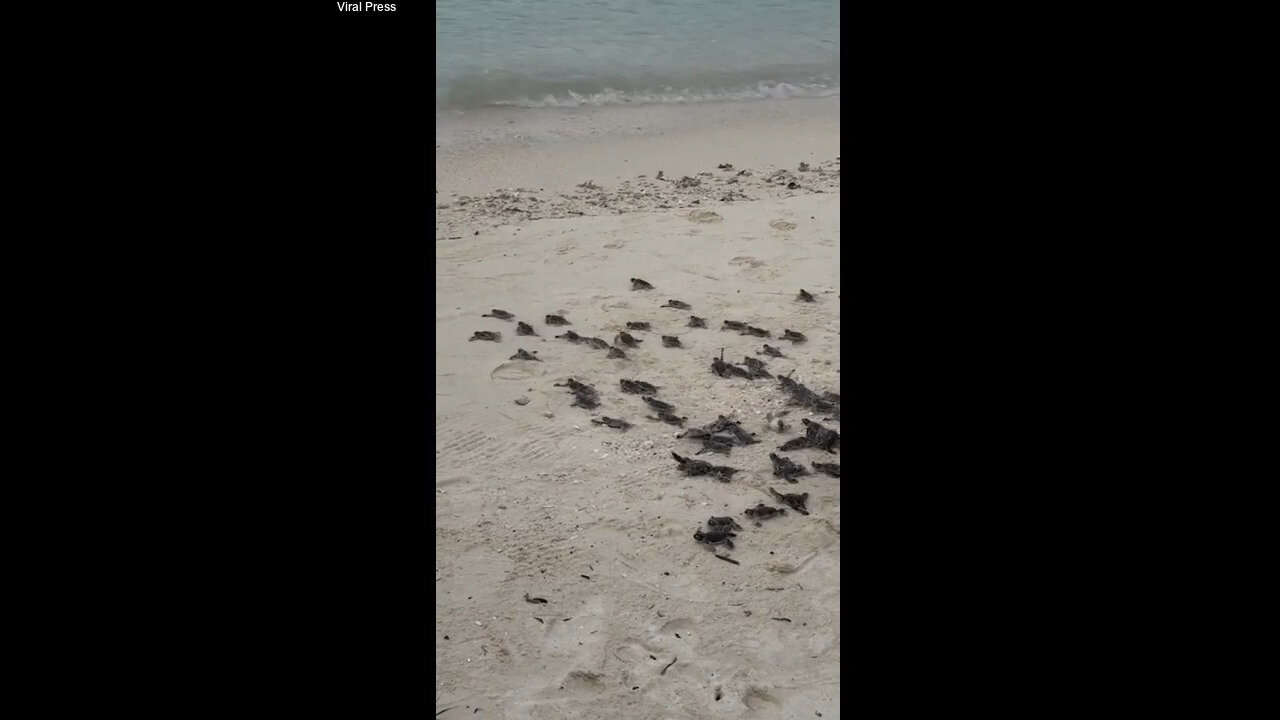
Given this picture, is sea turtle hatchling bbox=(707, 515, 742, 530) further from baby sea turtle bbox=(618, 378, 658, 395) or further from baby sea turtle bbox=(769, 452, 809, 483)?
baby sea turtle bbox=(618, 378, 658, 395)

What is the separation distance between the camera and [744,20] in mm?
11672

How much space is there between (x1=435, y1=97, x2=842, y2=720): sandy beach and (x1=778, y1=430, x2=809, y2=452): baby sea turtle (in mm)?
21

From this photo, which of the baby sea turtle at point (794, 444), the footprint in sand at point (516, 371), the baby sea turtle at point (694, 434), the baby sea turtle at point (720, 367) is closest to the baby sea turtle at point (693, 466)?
the baby sea turtle at point (694, 434)

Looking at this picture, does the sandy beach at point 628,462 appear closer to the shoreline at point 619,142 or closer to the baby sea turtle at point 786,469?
the baby sea turtle at point 786,469

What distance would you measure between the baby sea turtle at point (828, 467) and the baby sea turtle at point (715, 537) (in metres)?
0.47

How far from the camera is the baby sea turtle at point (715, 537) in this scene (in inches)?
112

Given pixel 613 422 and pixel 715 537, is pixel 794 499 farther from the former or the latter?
pixel 613 422

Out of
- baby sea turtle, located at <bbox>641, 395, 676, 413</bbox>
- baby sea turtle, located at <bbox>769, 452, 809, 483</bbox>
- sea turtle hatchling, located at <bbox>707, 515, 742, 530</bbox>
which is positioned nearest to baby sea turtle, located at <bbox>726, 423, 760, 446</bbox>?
baby sea turtle, located at <bbox>769, 452, 809, 483</bbox>

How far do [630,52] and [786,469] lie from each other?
7582mm

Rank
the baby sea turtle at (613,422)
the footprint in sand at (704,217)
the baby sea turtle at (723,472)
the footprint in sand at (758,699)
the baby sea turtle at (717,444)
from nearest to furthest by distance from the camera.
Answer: the footprint in sand at (758,699) < the baby sea turtle at (723,472) < the baby sea turtle at (717,444) < the baby sea turtle at (613,422) < the footprint in sand at (704,217)
